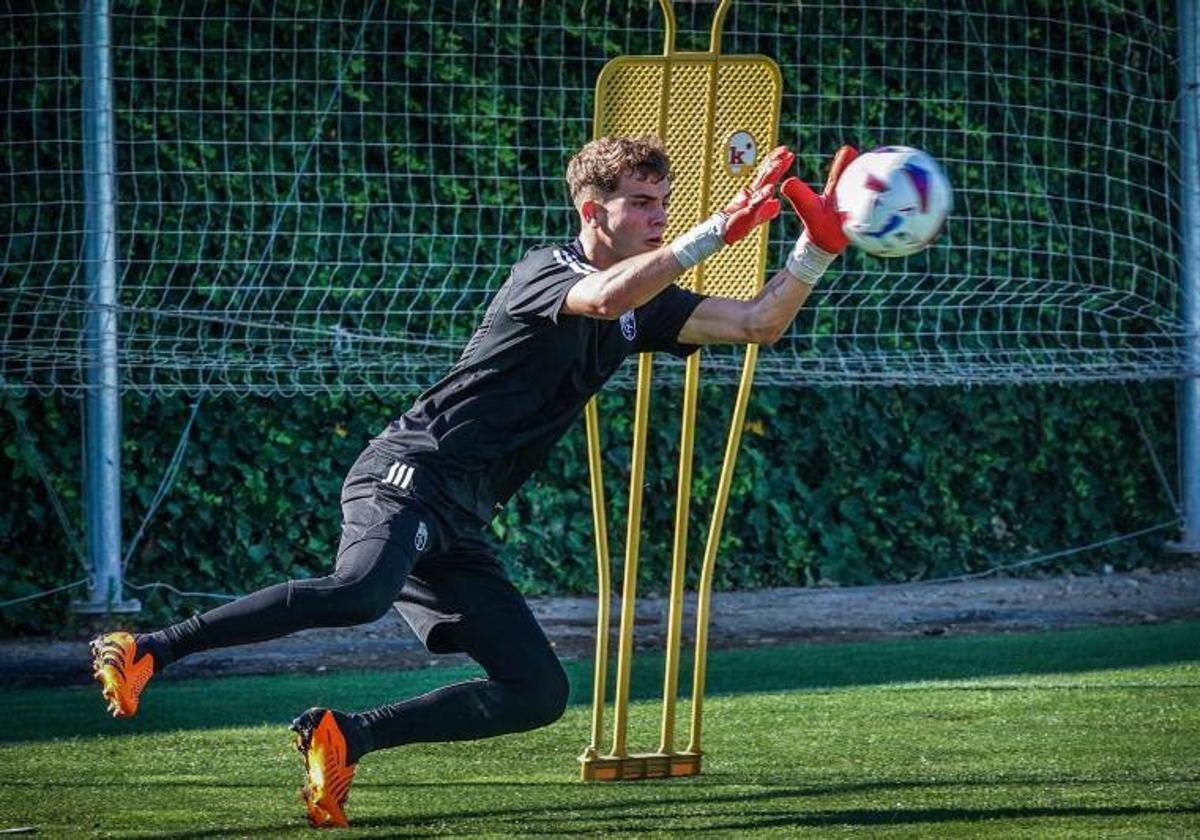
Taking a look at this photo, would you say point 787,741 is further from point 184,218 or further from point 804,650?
point 184,218

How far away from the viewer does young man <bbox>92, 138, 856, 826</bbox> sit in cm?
455

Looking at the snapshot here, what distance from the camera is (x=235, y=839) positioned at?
4512 millimetres

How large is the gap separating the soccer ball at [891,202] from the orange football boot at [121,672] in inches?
81.0

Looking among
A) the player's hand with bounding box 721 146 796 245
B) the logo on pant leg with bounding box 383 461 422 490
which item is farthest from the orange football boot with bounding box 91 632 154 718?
the player's hand with bounding box 721 146 796 245

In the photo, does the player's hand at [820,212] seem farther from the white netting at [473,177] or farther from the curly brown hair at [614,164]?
the white netting at [473,177]

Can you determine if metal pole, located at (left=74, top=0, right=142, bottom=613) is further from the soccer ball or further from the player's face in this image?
the soccer ball

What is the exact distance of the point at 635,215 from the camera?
4.94m

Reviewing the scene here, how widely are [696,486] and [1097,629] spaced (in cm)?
223

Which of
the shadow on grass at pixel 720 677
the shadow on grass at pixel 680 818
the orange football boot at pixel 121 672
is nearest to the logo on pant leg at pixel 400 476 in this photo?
the orange football boot at pixel 121 672

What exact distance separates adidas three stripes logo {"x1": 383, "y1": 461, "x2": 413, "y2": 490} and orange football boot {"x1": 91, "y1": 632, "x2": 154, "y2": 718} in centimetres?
75

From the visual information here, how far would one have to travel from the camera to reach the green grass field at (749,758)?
4723mm

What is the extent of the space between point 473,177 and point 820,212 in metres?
4.58

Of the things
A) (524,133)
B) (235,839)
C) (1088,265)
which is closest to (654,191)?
(235,839)

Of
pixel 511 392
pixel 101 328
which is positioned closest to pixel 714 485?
pixel 101 328
